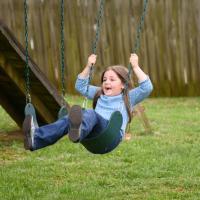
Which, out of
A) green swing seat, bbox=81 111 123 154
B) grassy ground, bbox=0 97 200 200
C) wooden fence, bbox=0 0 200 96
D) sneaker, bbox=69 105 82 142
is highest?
sneaker, bbox=69 105 82 142

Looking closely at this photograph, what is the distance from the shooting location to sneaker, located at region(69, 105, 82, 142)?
502 centimetres

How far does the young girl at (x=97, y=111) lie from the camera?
510cm

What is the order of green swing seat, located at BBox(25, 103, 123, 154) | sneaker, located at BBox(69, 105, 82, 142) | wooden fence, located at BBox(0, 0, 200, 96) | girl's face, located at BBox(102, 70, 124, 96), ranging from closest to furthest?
1. sneaker, located at BBox(69, 105, 82, 142)
2. green swing seat, located at BBox(25, 103, 123, 154)
3. girl's face, located at BBox(102, 70, 124, 96)
4. wooden fence, located at BBox(0, 0, 200, 96)

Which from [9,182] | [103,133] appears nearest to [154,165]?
[9,182]

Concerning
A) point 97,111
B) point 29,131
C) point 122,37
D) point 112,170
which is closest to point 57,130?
point 29,131

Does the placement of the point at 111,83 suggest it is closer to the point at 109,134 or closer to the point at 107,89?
the point at 107,89

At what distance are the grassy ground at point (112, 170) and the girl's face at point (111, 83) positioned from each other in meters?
0.95

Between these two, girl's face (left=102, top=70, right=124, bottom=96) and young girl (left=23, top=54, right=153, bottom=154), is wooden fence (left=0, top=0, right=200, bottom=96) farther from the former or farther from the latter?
girl's face (left=102, top=70, right=124, bottom=96)

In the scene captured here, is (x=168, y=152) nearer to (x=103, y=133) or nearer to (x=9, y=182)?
(x=9, y=182)

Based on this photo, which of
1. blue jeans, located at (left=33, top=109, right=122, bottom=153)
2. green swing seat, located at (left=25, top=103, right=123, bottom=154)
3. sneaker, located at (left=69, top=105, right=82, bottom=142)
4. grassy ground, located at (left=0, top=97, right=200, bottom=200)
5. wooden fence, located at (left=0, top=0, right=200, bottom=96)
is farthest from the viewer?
wooden fence, located at (left=0, top=0, right=200, bottom=96)

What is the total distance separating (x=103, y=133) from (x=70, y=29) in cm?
1014

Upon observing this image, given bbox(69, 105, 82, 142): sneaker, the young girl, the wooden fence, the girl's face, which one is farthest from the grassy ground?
the wooden fence

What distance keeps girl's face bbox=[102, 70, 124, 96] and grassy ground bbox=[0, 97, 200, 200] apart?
95 cm

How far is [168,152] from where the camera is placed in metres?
8.15
